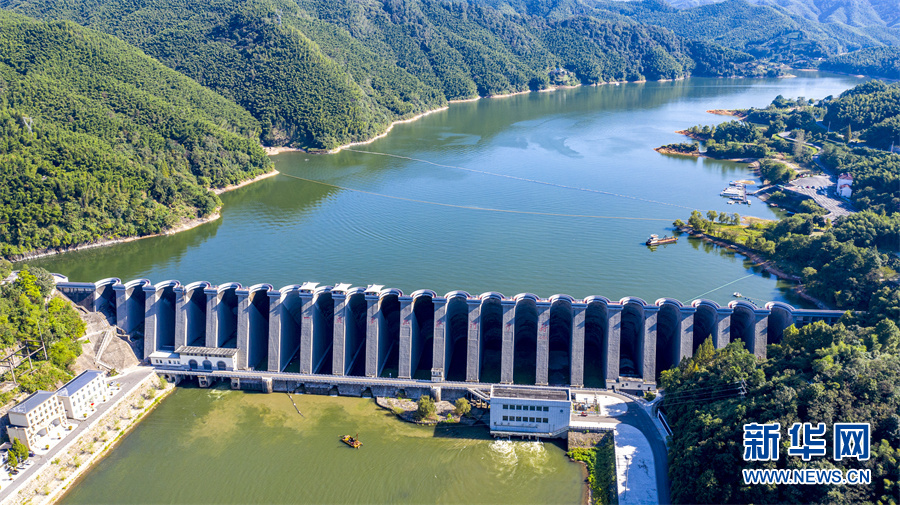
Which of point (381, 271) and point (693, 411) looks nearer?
point (693, 411)

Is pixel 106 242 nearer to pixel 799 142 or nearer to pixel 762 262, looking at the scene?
pixel 762 262

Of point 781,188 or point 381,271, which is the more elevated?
point 781,188

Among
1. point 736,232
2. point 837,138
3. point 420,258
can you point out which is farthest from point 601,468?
point 837,138

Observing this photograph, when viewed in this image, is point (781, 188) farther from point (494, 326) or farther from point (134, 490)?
point (134, 490)

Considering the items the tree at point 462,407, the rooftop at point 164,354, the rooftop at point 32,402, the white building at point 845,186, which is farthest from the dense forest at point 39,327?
the white building at point 845,186

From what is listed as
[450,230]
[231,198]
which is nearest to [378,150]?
[231,198]

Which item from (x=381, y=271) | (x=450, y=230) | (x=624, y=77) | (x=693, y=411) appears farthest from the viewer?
(x=624, y=77)
